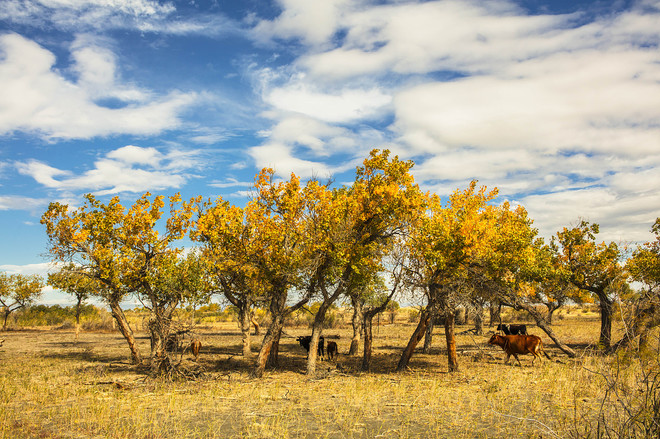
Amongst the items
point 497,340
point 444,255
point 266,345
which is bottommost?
point 497,340

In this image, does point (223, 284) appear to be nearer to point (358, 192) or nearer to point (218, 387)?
point (218, 387)

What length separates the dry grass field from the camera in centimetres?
1155

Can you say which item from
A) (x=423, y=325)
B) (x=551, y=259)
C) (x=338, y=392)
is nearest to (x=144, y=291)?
(x=338, y=392)

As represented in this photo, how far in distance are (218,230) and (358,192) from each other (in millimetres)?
7760

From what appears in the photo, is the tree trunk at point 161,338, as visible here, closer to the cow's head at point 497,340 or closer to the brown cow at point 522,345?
the cow's head at point 497,340

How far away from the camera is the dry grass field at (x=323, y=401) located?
1155cm

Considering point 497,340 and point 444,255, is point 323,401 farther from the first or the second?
point 497,340

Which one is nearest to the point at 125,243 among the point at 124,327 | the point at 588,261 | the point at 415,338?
the point at 124,327

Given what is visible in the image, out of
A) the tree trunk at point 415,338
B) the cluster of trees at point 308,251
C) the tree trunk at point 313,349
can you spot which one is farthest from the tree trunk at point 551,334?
the tree trunk at point 313,349

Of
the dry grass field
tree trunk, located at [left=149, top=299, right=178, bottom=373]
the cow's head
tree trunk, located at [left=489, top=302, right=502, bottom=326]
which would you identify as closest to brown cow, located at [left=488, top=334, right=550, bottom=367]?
the cow's head

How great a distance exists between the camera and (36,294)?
60562 millimetres

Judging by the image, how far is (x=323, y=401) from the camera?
618 inches

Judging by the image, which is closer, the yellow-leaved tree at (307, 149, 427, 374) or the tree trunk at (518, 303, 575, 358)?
the yellow-leaved tree at (307, 149, 427, 374)

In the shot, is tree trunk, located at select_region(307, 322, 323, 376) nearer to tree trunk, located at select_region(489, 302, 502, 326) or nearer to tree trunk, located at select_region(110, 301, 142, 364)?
tree trunk, located at select_region(110, 301, 142, 364)
